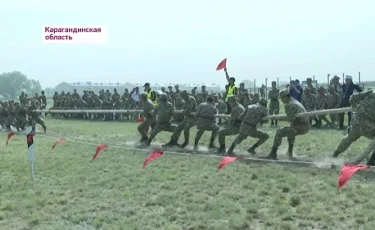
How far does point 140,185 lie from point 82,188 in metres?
1.04

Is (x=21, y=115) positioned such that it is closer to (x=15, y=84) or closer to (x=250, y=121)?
(x=250, y=121)

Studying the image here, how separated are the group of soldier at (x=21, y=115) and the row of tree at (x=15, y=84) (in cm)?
6701

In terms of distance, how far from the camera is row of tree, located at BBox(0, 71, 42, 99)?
9281cm

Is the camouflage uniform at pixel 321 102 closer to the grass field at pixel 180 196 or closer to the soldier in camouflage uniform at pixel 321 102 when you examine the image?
the soldier in camouflage uniform at pixel 321 102

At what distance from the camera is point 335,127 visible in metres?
18.5

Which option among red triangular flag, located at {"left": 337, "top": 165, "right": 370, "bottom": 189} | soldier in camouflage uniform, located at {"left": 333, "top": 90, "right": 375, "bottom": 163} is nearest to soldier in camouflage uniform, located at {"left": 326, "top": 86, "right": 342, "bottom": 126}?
soldier in camouflage uniform, located at {"left": 333, "top": 90, "right": 375, "bottom": 163}

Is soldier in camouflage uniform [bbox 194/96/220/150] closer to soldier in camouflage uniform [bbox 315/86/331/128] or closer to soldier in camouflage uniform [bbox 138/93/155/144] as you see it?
soldier in camouflage uniform [bbox 138/93/155/144]

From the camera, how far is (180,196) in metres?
7.98

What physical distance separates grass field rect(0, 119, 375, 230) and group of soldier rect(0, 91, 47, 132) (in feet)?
34.9

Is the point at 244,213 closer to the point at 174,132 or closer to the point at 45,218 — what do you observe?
the point at 45,218

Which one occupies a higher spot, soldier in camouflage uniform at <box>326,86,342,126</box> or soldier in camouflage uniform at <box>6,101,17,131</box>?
soldier in camouflage uniform at <box>326,86,342,126</box>

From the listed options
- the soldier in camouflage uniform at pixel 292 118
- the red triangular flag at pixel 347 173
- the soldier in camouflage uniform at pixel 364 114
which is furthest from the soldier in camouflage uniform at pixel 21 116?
the red triangular flag at pixel 347 173

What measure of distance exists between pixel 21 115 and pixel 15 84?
79.2 meters

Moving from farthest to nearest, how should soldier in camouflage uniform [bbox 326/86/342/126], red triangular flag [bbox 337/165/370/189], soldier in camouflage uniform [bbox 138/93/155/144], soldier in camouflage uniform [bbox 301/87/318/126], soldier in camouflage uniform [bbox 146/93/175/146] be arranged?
soldier in camouflage uniform [bbox 301/87/318/126] < soldier in camouflage uniform [bbox 326/86/342/126] < soldier in camouflage uniform [bbox 138/93/155/144] < soldier in camouflage uniform [bbox 146/93/175/146] < red triangular flag [bbox 337/165/370/189]
